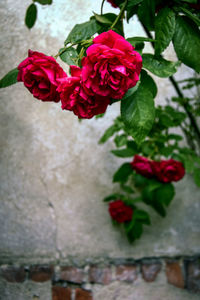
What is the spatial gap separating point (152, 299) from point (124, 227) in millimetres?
→ 327

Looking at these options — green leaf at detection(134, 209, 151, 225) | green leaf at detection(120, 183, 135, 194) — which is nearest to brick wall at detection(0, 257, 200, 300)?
green leaf at detection(134, 209, 151, 225)

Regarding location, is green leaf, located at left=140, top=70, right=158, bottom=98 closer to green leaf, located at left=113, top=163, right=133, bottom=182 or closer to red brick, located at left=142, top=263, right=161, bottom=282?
green leaf, located at left=113, top=163, right=133, bottom=182

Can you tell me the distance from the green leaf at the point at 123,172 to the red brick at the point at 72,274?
42cm

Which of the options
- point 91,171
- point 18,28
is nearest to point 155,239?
point 91,171

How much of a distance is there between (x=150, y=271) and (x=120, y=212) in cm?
32

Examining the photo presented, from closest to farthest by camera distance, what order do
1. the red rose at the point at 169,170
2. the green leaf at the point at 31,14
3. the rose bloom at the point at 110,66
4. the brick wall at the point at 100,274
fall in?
the rose bloom at the point at 110,66
the green leaf at the point at 31,14
the red rose at the point at 169,170
the brick wall at the point at 100,274

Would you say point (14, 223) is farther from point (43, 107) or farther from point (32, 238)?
point (43, 107)

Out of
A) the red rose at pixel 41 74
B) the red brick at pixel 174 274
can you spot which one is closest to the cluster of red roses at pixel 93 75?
the red rose at pixel 41 74

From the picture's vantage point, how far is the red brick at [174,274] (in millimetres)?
1229

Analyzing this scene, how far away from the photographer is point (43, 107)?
1247mm

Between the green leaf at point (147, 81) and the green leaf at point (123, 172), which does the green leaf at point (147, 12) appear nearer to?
the green leaf at point (147, 81)

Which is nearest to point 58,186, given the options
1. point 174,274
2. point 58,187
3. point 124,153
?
point 58,187

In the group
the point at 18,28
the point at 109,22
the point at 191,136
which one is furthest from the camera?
the point at 191,136

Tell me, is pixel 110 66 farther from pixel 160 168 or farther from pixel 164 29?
pixel 160 168
